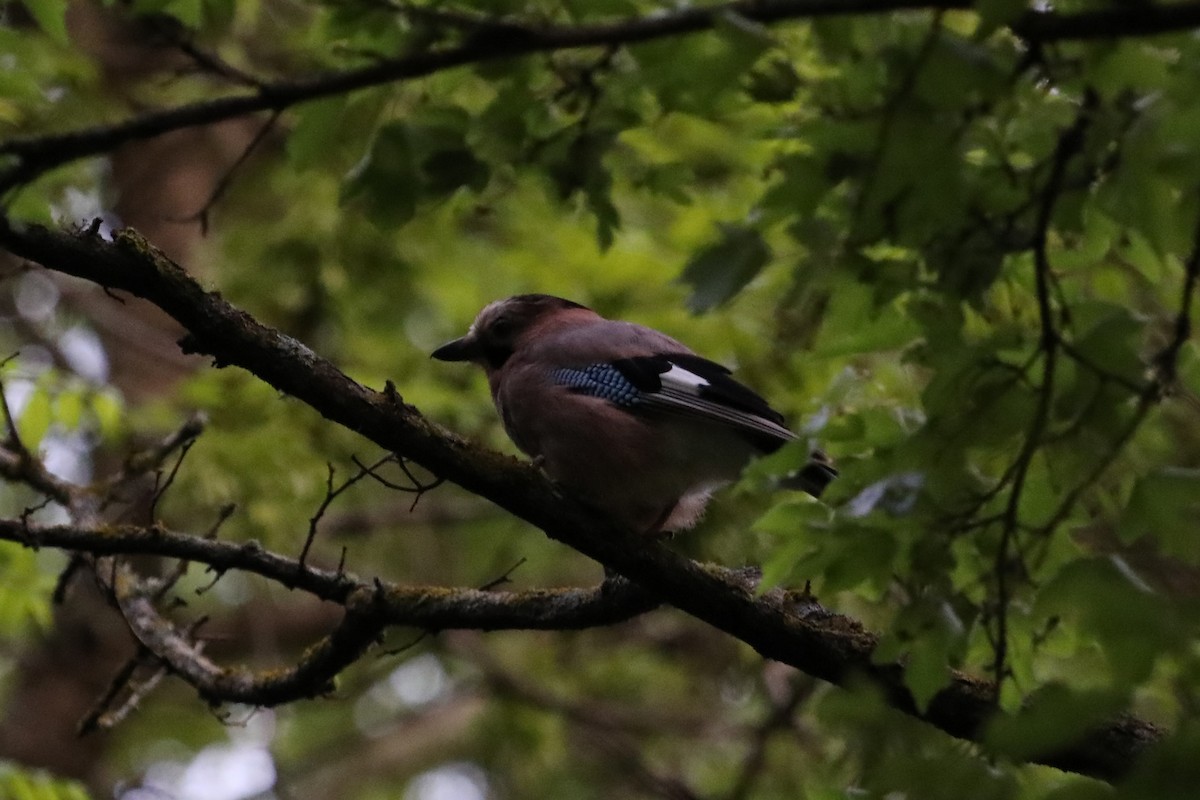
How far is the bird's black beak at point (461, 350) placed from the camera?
519 cm

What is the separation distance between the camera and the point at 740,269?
2.49 m

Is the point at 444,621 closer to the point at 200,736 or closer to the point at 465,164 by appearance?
the point at 465,164

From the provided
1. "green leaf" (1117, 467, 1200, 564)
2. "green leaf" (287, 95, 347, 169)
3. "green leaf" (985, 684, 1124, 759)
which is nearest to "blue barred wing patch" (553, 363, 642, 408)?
"green leaf" (287, 95, 347, 169)

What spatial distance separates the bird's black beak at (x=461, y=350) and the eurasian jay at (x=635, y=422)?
329 mm

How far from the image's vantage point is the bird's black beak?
519cm

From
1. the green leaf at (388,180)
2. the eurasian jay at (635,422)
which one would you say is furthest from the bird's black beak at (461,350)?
the green leaf at (388,180)

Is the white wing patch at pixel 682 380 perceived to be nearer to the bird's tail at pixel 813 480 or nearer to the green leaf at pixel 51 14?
the bird's tail at pixel 813 480

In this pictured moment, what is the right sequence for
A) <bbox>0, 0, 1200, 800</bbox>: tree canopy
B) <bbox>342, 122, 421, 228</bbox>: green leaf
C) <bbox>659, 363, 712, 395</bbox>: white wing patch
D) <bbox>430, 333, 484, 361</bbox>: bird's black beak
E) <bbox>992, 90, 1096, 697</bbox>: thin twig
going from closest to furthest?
<bbox>0, 0, 1200, 800</bbox>: tree canopy < <bbox>992, 90, 1096, 697</bbox>: thin twig < <bbox>342, 122, 421, 228</bbox>: green leaf < <bbox>659, 363, 712, 395</bbox>: white wing patch < <bbox>430, 333, 484, 361</bbox>: bird's black beak

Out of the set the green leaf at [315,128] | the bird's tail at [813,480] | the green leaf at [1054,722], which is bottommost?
the bird's tail at [813,480]

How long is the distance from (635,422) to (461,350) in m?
1.00

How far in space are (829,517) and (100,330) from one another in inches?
294

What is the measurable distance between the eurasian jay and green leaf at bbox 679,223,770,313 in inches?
65.2

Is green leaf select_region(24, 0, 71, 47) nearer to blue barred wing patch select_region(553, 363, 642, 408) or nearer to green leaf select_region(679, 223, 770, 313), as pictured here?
green leaf select_region(679, 223, 770, 313)

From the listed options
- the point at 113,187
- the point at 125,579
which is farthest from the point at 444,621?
the point at 113,187
